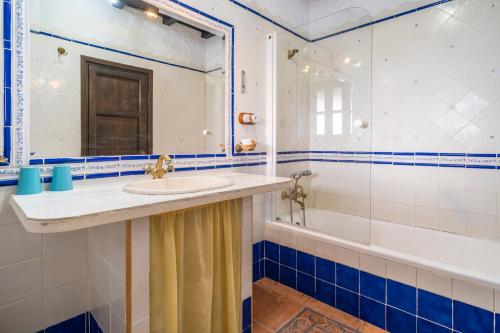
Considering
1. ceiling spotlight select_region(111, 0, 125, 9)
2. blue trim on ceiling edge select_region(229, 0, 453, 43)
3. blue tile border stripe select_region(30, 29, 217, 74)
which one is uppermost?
blue trim on ceiling edge select_region(229, 0, 453, 43)

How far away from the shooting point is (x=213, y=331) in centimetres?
133

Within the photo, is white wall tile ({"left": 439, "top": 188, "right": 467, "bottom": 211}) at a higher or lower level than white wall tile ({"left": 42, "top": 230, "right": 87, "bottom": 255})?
higher

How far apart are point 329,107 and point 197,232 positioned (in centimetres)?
166

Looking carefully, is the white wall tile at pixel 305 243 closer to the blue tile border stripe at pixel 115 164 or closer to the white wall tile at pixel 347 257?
the white wall tile at pixel 347 257

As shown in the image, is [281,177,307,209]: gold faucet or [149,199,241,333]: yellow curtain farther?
[281,177,307,209]: gold faucet

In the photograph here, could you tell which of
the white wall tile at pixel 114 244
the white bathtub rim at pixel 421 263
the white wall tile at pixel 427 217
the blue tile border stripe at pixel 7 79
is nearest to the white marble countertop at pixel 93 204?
the white wall tile at pixel 114 244

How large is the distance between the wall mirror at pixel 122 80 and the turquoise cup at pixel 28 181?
0.11 meters

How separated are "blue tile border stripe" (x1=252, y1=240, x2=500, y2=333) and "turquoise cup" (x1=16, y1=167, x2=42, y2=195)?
1561 mm

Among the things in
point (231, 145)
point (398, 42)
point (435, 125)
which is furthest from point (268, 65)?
point (435, 125)

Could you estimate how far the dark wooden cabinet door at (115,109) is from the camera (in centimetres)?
129

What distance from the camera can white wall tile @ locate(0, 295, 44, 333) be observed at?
1113mm

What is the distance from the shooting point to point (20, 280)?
1.14 metres

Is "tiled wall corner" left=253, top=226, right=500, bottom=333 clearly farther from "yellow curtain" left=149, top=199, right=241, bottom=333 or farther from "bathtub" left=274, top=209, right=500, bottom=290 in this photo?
"yellow curtain" left=149, top=199, right=241, bottom=333

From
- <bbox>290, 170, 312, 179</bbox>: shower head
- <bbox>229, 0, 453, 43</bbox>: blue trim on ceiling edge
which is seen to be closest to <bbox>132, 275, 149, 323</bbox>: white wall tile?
<bbox>290, 170, 312, 179</bbox>: shower head
